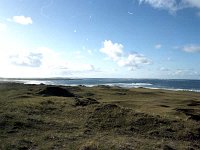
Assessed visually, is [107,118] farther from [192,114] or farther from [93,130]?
[192,114]

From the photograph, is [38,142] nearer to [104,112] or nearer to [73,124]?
[73,124]

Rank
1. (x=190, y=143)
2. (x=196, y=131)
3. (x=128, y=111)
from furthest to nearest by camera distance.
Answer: (x=128, y=111) → (x=196, y=131) → (x=190, y=143)

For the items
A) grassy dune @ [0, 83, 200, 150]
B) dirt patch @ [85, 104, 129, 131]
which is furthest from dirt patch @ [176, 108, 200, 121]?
dirt patch @ [85, 104, 129, 131]

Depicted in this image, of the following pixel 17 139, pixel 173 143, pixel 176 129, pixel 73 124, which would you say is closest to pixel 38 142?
pixel 17 139

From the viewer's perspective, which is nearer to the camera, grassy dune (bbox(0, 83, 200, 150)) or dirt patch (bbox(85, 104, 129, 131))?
grassy dune (bbox(0, 83, 200, 150))

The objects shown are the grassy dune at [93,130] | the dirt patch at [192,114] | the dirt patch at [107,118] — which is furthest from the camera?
the dirt patch at [192,114]

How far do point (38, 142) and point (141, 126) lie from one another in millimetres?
9341

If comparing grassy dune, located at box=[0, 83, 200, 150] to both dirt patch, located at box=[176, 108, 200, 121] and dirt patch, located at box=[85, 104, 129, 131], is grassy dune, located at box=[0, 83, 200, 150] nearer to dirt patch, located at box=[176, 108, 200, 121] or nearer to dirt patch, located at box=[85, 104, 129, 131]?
dirt patch, located at box=[85, 104, 129, 131]

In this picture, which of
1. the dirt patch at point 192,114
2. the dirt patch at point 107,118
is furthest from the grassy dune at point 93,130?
the dirt patch at point 192,114

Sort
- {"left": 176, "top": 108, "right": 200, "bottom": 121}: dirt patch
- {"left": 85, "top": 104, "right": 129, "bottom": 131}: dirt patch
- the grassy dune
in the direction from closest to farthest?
the grassy dune, {"left": 85, "top": 104, "right": 129, "bottom": 131}: dirt patch, {"left": 176, "top": 108, "right": 200, "bottom": 121}: dirt patch

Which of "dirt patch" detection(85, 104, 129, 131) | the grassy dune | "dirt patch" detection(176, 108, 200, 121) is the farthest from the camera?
"dirt patch" detection(176, 108, 200, 121)

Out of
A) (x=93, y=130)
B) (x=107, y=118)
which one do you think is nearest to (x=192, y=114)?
(x=107, y=118)

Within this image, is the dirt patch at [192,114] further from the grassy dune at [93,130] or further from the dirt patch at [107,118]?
the dirt patch at [107,118]

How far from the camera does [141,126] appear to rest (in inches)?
1138
